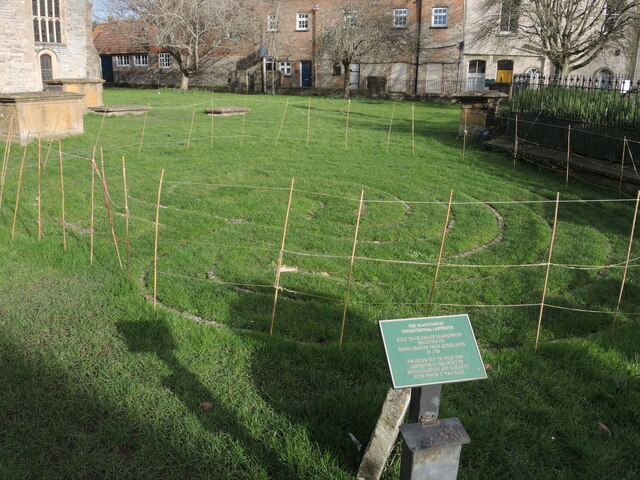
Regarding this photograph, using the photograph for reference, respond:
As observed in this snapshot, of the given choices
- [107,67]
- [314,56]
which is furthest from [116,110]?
[107,67]

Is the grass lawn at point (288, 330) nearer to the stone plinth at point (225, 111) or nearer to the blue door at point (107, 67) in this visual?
the stone plinth at point (225, 111)

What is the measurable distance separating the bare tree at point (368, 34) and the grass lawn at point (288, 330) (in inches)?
1246

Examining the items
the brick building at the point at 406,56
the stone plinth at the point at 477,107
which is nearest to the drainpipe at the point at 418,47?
the brick building at the point at 406,56

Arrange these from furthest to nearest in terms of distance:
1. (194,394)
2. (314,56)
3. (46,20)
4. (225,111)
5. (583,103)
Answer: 1. (314,56)
2. (46,20)
3. (225,111)
4. (583,103)
5. (194,394)

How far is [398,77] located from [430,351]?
41.5 meters

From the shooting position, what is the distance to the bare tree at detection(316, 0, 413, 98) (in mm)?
42844

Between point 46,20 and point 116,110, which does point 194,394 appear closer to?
point 116,110

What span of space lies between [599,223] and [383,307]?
5475mm

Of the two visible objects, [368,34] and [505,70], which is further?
[368,34]

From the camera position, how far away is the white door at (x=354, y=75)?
147 ft

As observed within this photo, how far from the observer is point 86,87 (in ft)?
85.3

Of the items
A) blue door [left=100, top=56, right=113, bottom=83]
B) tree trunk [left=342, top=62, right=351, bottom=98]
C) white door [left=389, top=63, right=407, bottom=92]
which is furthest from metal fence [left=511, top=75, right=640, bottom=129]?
blue door [left=100, top=56, right=113, bottom=83]

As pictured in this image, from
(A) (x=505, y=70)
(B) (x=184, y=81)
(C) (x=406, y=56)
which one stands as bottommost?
(B) (x=184, y=81)

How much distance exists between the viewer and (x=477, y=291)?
7801 mm
